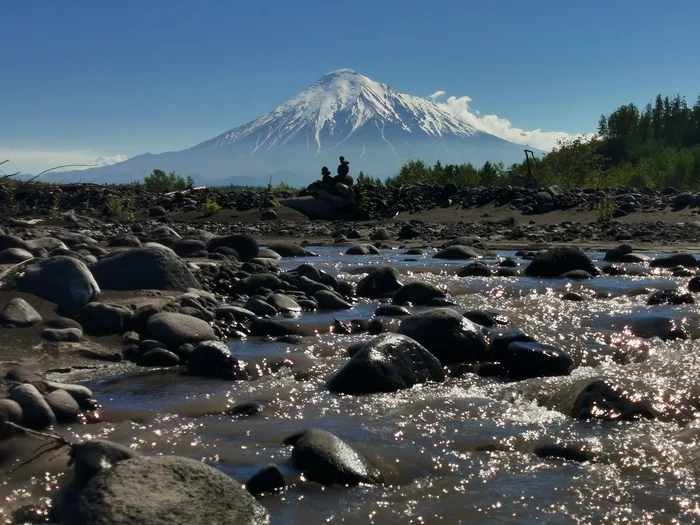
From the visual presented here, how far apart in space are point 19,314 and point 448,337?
436cm

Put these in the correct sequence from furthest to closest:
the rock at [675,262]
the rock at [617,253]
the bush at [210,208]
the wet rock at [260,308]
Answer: the bush at [210,208], the rock at [617,253], the rock at [675,262], the wet rock at [260,308]

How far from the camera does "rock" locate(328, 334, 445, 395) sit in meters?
6.45

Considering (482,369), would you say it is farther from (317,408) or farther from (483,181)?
(483,181)

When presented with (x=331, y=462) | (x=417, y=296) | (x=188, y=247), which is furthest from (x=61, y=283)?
(x=188, y=247)

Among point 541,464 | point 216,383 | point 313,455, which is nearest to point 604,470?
point 541,464

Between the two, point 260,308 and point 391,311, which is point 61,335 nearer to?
point 260,308

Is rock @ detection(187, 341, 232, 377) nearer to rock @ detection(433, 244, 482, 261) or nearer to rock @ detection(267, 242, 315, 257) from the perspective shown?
rock @ detection(433, 244, 482, 261)

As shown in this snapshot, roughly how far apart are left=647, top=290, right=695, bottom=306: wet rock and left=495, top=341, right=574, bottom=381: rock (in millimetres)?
3763

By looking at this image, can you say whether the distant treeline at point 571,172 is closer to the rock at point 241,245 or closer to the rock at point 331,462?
the rock at point 241,245

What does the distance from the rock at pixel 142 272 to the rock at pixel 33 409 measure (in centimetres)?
466

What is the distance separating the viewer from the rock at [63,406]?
18.0 feet

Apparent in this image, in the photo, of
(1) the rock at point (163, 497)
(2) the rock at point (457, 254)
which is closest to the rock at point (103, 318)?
(1) the rock at point (163, 497)

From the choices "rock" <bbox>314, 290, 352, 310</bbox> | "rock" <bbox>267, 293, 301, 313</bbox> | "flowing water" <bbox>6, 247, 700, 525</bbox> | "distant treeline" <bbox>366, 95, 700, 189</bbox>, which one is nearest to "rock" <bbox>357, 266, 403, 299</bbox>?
"rock" <bbox>314, 290, 352, 310</bbox>

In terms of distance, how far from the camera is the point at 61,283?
8.72m
